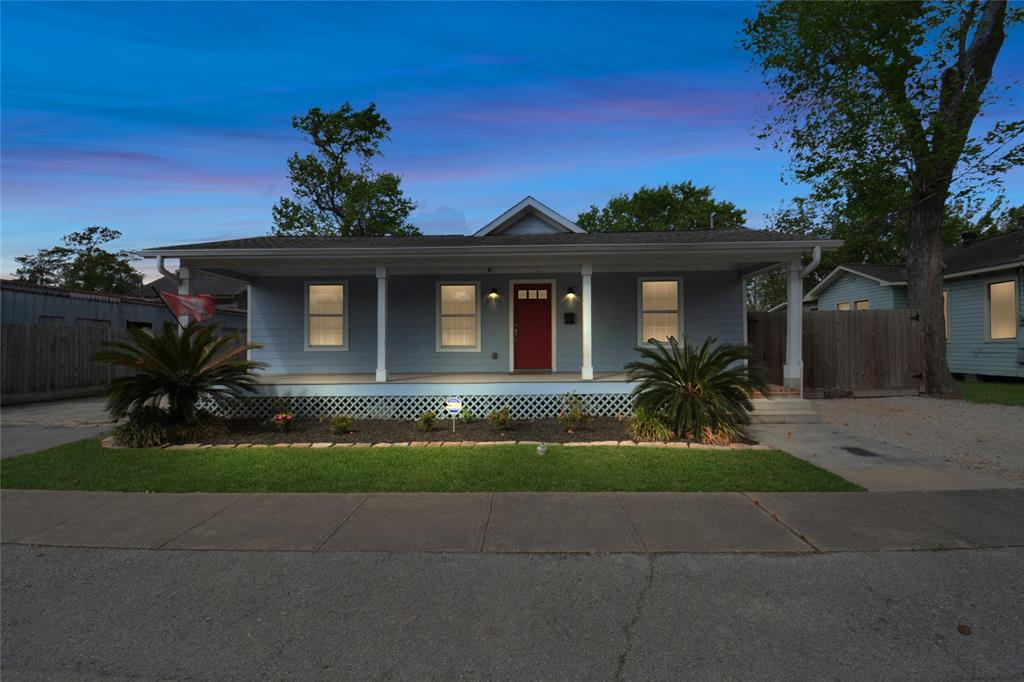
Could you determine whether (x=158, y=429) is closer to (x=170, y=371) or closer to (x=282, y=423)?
(x=170, y=371)

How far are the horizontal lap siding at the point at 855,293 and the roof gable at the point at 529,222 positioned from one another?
13063 mm

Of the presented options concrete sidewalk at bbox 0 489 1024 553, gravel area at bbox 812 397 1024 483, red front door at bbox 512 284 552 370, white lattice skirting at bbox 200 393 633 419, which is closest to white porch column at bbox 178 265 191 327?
white lattice skirting at bbox 200 393 633 419

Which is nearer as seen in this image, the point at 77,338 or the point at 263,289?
the point at 263,289

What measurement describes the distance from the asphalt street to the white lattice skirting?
6.00 metres

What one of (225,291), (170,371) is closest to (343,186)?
(225,291)

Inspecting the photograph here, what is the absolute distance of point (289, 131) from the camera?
28.5 meters

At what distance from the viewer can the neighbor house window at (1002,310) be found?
1544 centimetres

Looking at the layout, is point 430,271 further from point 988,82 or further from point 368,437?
point 988,82

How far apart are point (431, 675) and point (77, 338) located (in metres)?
16.0

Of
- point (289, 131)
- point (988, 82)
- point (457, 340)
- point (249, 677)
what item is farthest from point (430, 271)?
point (289, 131)

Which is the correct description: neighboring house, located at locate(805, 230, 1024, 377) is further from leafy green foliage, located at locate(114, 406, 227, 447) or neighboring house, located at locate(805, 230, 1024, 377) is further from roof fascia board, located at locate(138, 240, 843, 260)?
leafy green foliage, located at locate(114, 406, 227, 447)

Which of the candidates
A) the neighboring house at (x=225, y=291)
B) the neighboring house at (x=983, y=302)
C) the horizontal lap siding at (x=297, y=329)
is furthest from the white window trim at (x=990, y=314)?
the neighboring house at (x=225, y=291)

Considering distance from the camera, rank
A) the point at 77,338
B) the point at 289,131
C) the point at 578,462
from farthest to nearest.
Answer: the point at 289,131 → the point at 77,338 → the point at 578,462

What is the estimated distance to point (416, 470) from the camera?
633 centimetres
